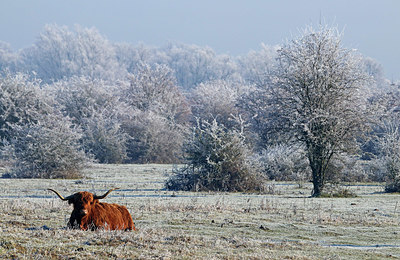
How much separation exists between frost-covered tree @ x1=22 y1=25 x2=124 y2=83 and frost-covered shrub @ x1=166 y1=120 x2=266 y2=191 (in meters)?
113

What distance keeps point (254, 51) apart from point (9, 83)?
121459mm

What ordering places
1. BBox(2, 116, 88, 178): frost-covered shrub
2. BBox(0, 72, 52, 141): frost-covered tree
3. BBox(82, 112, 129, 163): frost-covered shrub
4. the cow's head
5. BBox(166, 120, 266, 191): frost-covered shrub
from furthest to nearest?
BBox(82, 112, 129, 163): frost-covered shrub < BBox(0, 72, 52, 141): frost-covered tree < BBox(2, 116, 88, 178): frost-covered shrub < BBox(166, 120, 266, 191): frost-covered shrub < the cow's head

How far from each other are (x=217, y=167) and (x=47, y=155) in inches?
460

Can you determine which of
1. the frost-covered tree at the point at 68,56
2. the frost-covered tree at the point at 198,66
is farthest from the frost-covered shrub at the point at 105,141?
the frost-covered tree at the point at 198,66

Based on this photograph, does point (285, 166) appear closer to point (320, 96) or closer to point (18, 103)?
point (320, 96)

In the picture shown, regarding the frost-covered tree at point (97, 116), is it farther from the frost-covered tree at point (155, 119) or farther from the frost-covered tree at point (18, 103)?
the frost-covered tree at point (18, 103)

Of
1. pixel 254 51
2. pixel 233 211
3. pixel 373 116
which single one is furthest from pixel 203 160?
pixel 254 51

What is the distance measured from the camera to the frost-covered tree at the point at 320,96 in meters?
26.2

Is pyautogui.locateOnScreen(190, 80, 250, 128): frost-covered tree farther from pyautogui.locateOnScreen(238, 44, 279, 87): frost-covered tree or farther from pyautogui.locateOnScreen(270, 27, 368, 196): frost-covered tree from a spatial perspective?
pyautogui.locateOnScreen(238, 44, 279, 87): frost-covered tree

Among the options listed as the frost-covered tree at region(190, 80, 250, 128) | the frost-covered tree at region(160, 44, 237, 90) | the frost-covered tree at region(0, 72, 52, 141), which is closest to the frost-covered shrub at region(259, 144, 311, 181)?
the frost-covered tree at region(0, 72, 52, 141)

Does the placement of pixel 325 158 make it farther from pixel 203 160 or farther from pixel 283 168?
pixel 283 168

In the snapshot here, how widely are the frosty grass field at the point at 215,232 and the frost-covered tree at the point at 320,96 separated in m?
4.16

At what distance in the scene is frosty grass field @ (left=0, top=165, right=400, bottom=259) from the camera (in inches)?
407

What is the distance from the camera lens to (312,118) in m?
25.6
